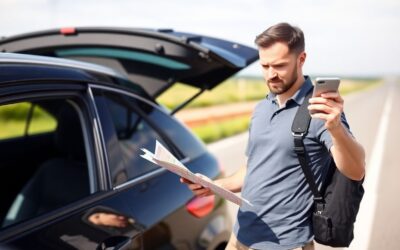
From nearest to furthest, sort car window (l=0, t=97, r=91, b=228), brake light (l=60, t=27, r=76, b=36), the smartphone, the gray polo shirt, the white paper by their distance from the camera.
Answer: the smartphone → the white paper → the gray polo shirt → car window (l=0, t=97, r=91, b=228) → brake light (l=60, t=27, r=76, b=36)

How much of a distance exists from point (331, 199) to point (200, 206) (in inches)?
38.8

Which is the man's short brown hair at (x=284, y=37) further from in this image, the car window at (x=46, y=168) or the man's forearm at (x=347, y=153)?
the car window at (x=46, y=168)

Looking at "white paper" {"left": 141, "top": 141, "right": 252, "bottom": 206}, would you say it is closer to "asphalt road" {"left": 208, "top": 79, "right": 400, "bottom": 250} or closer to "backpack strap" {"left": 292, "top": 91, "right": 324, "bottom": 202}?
"backpack strap" {"left": 292, "top": 91, "right": 324, "bottom": 202}

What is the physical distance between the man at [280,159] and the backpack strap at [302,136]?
1.1 inches

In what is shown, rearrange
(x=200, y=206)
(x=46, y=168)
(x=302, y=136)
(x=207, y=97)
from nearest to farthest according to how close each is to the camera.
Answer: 1. (x=302, y=136)
2. (x=200, y=206)
3. (x=46, y=168)
4. (x=207, y=97)

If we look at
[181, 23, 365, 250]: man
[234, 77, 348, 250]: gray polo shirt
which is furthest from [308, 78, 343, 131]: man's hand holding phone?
[234, 77, 348, 250]: gray polo shirt

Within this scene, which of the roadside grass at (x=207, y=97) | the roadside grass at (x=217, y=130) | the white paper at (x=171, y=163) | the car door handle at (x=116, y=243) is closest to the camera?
the white paper at (x=171, y=163)

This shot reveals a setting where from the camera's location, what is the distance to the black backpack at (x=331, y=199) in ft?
6.55

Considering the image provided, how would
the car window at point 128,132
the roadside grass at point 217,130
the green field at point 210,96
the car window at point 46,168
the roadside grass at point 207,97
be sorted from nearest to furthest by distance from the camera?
the car window at point 128,132
the car window at point 46,168
the roadside grass at point 217,130
the green field at point 210,96
the roadside grass at point 207,97

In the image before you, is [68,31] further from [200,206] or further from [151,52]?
[200,206]

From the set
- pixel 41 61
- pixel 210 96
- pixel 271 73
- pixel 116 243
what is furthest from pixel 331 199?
pixel 210 96

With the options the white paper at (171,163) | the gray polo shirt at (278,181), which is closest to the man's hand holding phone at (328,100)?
the gray polo shirt at (278,181)

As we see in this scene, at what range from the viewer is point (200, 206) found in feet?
9.34

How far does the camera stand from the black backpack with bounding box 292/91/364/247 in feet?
6.55
